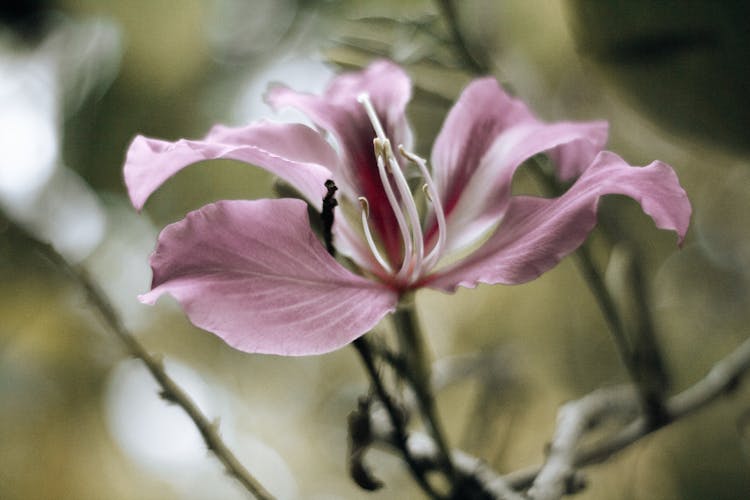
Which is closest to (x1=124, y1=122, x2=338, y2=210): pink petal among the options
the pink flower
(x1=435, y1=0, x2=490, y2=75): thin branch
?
the pink flower

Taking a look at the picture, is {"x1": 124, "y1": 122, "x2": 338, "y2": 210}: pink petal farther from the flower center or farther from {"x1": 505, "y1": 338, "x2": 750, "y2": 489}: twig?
{"x1": 505, "y1": 338, "x2": 750, "y2": 489}: twig

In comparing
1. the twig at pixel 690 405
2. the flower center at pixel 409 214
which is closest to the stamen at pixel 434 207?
the flower center at pixel 409 214

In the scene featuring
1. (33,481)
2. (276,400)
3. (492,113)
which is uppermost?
(492,113)

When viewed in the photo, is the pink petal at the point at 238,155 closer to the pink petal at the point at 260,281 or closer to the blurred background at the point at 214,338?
the pink petal at the point at 260,281

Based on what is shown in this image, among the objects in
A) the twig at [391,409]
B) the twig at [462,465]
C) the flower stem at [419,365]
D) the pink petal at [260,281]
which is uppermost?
the pink petal at [260,281]

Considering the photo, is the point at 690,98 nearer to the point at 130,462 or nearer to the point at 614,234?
the point at 614,234

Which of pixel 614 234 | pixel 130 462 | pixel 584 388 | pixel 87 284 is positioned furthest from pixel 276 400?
pixel 87 284

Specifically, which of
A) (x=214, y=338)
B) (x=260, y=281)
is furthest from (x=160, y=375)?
(x=214, y=338)
